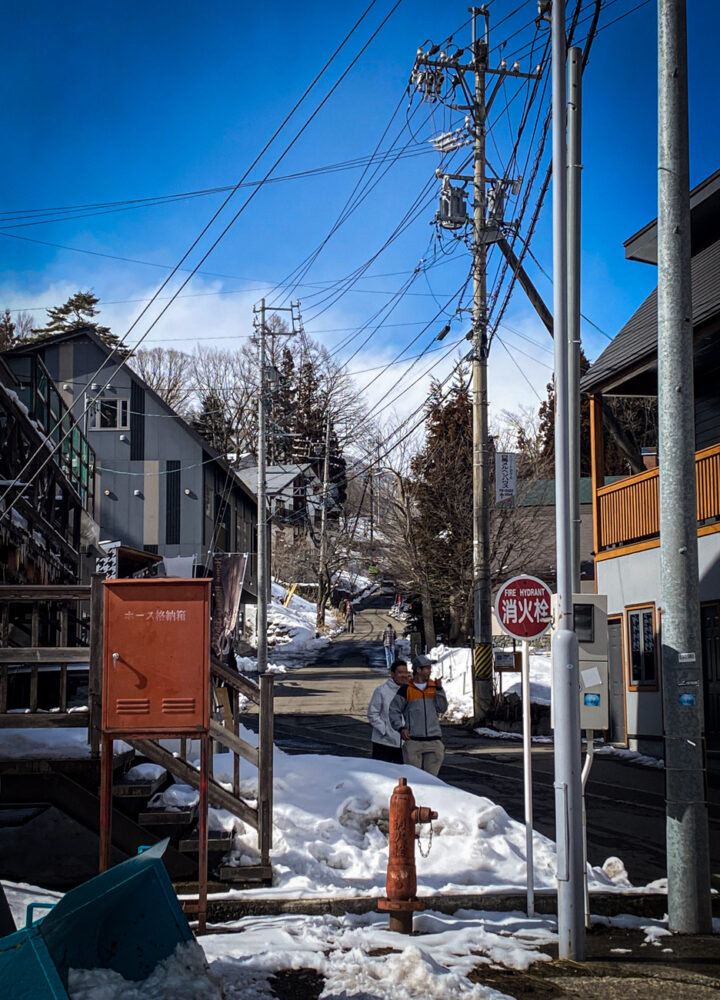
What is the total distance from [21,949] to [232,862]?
4107 millimetres

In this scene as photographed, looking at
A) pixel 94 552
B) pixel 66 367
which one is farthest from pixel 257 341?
pixel 94 552

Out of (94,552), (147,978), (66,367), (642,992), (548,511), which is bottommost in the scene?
(642,992)

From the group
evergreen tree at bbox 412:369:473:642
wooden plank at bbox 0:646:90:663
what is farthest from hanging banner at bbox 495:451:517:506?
wooden plank at bbox 0:646:90:663

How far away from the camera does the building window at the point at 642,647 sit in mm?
18156

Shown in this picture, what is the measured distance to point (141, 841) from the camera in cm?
809

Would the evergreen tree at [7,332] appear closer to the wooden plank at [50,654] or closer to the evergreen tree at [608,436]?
the evergreen tree at [608,436]

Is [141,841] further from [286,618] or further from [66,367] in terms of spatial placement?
[286,618]

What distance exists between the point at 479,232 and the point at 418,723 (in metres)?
14.3

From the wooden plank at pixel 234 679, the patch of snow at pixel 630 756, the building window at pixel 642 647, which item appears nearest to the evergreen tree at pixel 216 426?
the building window at pixel 642 647

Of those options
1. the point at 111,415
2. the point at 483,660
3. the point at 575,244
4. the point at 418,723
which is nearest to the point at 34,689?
the point at 418,723

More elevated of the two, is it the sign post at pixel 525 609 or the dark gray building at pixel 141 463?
the dark gray building at pixel 141 463

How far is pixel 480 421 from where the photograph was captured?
22.1 meters

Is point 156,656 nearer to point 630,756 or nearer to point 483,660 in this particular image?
point 630,756

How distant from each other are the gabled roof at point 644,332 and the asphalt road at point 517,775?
713cm
